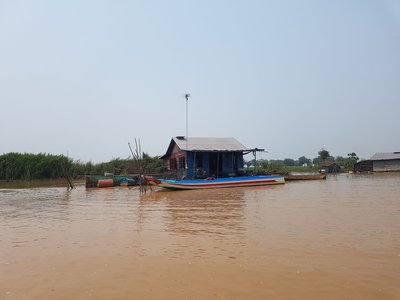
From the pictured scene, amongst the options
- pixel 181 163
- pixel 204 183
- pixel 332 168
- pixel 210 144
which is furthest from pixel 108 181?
pixel 332 168

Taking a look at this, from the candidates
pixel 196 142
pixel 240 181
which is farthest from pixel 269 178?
pixel 196 142

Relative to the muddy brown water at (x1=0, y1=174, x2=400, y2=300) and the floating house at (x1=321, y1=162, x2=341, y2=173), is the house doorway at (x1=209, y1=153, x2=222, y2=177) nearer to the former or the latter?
the muddy brown water at (x1=0, y1=174, x2=400, y2=300)

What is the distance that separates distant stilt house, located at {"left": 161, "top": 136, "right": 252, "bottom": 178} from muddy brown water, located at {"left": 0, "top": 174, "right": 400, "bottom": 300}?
14912 millimetres

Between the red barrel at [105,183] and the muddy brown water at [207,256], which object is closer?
the muddy brown water at [207,256]

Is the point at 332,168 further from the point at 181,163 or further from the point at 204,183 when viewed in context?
the point at 204,183

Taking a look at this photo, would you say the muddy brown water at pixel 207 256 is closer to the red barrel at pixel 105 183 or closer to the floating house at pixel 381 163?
the red barrel at pixel 105 183

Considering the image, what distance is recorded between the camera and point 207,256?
6.05 meters

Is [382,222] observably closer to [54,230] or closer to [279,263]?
[279,263]

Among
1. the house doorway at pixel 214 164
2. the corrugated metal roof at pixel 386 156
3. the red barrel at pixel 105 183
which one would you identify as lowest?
the red barrel at pixel 105 183

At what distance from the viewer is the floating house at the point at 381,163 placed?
151 feet

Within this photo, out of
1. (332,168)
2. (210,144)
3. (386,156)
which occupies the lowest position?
(332,168)

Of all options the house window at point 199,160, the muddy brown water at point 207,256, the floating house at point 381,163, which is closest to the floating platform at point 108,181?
the house window at point 199,160

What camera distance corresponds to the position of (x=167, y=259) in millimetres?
5988

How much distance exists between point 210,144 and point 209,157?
111 centimetres
